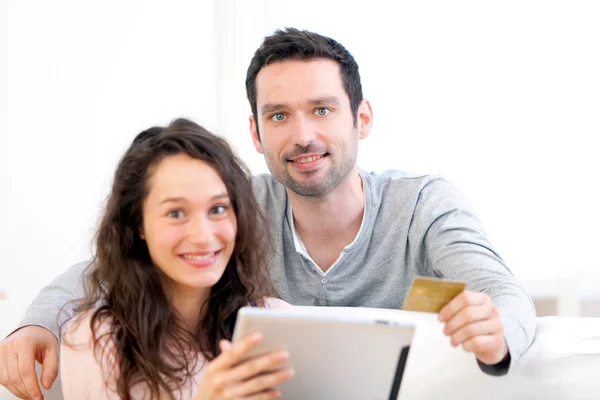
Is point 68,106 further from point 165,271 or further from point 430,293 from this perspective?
point 430,293

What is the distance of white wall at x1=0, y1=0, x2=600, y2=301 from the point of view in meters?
3.64

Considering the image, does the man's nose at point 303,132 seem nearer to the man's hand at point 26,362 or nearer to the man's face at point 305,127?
the man's face at point 305,127

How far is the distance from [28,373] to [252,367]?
0.73m

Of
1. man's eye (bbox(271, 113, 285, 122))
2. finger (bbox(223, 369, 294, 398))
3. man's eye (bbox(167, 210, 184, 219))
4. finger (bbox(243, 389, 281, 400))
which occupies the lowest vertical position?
finger (bbox(243, 389, 281, 400))

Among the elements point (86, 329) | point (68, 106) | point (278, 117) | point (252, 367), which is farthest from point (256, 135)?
point (252, 367)

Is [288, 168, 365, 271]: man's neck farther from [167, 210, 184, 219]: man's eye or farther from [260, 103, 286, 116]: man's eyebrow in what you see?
[167, 210, 184, 219]: man's eye

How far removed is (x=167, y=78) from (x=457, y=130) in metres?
1.49

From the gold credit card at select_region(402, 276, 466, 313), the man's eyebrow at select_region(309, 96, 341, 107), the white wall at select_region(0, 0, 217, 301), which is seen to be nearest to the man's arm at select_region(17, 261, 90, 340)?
the man's eyebrow at select_region(309, 96, 341, 107)

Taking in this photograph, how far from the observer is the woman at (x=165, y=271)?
5.86 feet

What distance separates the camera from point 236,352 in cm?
139

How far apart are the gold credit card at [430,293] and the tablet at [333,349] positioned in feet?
0.29

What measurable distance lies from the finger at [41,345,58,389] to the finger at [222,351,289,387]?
679mm

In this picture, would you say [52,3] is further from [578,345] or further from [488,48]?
[578,345]

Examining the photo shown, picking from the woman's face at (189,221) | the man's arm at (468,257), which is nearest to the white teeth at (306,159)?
the man's arm at (468,257)
